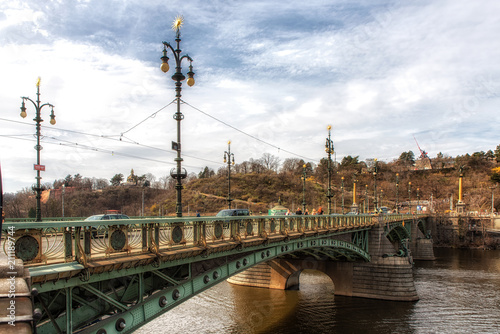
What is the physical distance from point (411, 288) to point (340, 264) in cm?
589

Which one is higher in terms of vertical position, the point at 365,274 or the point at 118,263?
the point at 118,263

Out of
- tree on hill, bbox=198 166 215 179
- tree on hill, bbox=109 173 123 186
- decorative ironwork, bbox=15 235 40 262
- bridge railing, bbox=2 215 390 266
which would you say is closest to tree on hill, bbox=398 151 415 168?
tree on hill, bbox=198 166 215 179

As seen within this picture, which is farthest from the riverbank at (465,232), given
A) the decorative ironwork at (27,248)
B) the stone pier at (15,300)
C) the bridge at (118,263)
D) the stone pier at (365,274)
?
the stone pier at (15,300)

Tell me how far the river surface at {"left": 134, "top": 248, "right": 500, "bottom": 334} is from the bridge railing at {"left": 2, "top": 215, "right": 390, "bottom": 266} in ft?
40.3

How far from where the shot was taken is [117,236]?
27.3 feet

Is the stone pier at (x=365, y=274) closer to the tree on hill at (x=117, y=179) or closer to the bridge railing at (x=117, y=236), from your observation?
the bridge railing at (x=117, y=236)

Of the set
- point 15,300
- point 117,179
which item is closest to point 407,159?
point 117,179

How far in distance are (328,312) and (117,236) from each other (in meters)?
22.9

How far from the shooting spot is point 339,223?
25.4 metres

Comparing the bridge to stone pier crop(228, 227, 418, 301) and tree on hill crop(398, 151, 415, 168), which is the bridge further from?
tree on hill crop(398, 151, 415, 168)

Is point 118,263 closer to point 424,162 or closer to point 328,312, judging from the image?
point 328,312

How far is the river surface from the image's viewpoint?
2400 cm

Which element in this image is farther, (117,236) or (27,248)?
(117,236)

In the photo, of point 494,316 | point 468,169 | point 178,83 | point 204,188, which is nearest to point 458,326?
point 494,316
